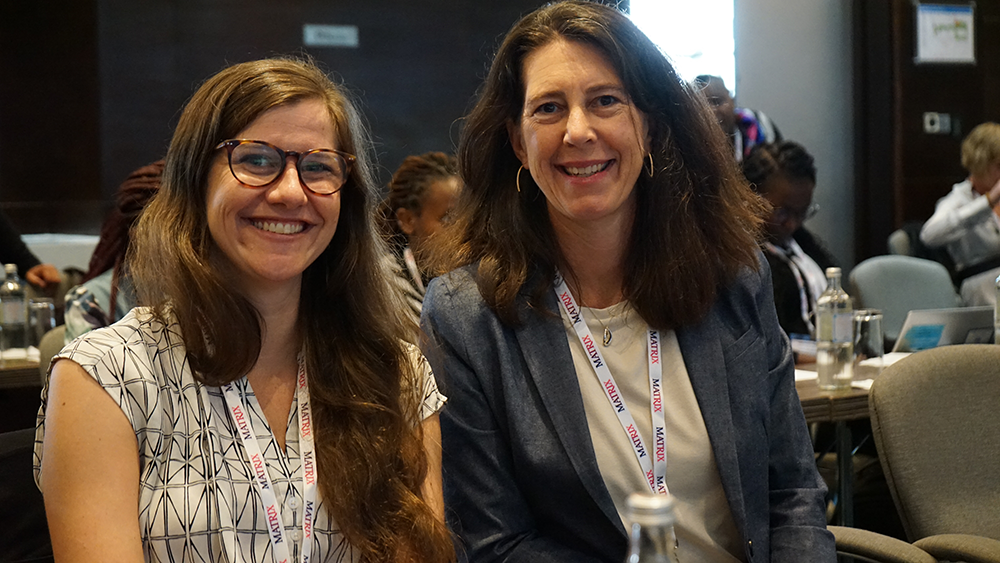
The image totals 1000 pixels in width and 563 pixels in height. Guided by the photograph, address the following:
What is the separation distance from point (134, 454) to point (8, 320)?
316 centimetres

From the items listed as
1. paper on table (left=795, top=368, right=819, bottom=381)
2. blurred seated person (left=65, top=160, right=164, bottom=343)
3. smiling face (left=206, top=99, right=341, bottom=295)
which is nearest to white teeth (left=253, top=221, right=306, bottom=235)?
smiling face (left=206, top=99, right=341, bottom=295)

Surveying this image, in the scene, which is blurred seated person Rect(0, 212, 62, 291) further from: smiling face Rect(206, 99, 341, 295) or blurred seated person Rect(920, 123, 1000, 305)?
blurred seated person Rect(920, 123, 1000, 305)

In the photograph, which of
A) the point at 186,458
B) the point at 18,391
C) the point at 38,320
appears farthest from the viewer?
the point at 38,320

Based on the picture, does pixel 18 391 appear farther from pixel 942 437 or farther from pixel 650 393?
pixel 942 437

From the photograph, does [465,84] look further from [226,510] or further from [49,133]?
[226,510]

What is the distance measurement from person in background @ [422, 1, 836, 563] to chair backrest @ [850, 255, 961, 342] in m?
3.04

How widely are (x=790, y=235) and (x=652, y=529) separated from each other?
145 inches

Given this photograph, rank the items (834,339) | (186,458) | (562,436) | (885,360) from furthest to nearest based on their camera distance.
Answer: (885,360)
(834,339)
(562,436)
(186,458)

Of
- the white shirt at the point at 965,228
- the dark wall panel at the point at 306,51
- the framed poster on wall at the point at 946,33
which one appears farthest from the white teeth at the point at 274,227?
the framed poster on wall at the point at 946,33

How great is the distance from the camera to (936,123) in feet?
22.4

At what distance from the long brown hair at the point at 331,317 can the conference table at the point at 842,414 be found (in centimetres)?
137

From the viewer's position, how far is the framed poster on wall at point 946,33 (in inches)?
266

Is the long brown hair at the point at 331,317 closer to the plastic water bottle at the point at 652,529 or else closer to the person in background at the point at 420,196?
the plastic water bottle at the point at 652,529

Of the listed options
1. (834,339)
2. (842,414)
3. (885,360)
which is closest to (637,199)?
(842,414)
